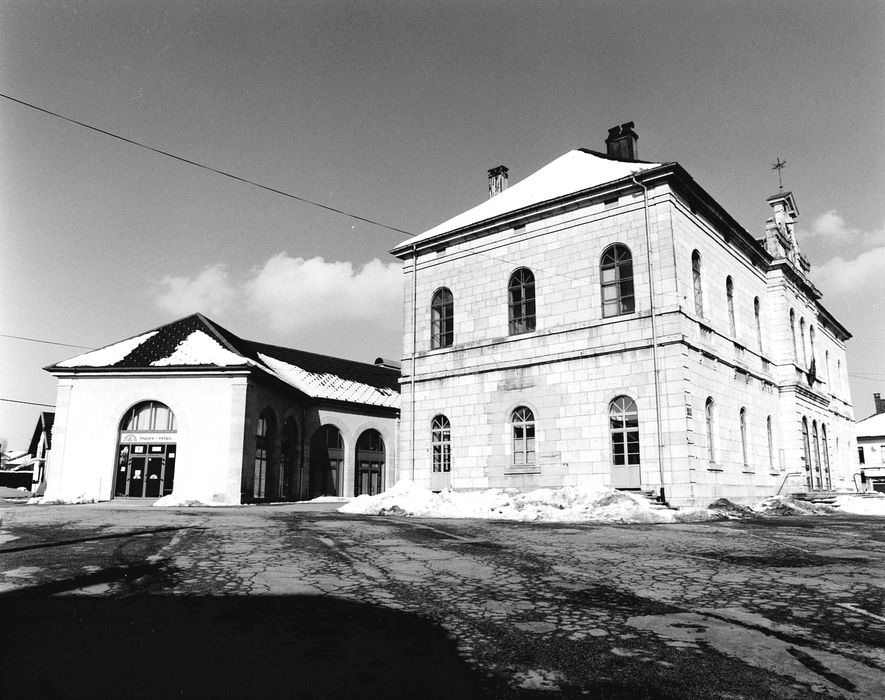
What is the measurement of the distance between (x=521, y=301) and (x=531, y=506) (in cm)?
799

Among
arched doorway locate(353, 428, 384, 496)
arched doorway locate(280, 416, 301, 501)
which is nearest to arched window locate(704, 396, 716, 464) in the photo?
arched doorway locate(280, 416, 301, 501)

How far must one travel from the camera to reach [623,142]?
24.2m

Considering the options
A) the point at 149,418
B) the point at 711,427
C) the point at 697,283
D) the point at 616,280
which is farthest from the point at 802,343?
the point at 149,418

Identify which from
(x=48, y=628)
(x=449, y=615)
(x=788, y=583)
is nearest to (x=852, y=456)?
(x=788, y=583)

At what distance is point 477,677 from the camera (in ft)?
11.4

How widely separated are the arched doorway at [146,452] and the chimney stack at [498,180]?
54.3ft

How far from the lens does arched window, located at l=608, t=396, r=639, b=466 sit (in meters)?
18.5

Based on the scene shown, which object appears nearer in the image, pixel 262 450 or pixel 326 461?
pixel 262 450

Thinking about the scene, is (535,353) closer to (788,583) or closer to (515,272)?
(515,272)

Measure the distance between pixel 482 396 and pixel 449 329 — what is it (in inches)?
121

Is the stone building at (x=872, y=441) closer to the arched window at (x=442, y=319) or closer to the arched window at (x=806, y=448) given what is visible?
the arched window at (x=806, y=448)

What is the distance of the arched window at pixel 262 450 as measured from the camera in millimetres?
28203

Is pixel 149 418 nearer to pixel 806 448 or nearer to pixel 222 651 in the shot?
pixel 222 651

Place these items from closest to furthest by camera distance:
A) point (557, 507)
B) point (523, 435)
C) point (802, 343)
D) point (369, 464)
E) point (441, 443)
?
point (557, 507), point (523, 435), point (441, 443), point (802, 343), point (369, 464)
